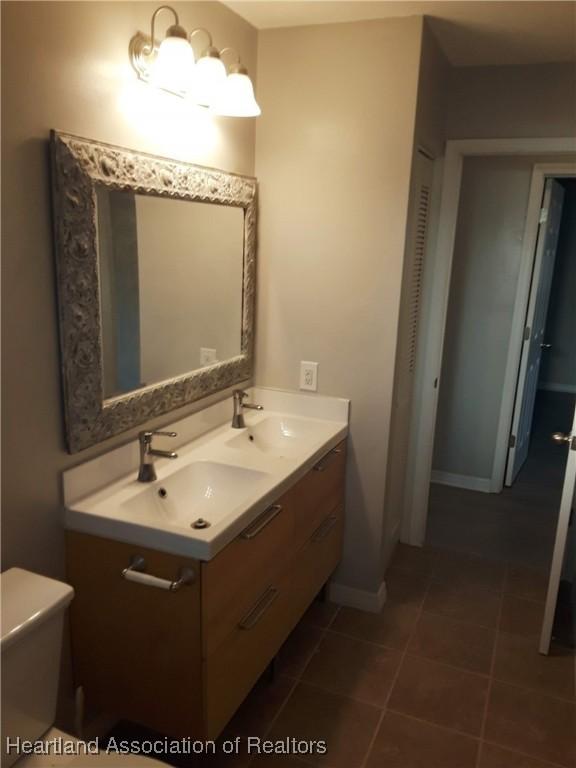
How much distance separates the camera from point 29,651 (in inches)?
52.9

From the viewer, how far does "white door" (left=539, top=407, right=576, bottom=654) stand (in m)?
2.27

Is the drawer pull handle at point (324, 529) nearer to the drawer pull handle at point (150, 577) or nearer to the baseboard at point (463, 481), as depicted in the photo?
the drawer pull handle at point (150, 577)

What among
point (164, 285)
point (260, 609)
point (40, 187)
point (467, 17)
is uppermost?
point (467, 17)

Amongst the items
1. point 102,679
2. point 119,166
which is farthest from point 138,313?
point 102,679

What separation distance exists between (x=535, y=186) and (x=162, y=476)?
2715 mm

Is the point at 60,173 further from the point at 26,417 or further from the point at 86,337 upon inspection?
the point at 26,417

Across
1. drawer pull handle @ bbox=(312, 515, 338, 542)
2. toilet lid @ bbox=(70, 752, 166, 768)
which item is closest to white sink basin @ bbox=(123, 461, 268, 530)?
drawer pull handle @ bbox=(312, 515, 338, 542)

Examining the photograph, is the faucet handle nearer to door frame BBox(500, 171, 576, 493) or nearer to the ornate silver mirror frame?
the ornate silver mirror frame

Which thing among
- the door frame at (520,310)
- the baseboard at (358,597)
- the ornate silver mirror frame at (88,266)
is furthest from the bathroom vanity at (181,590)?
the door frame at (520,310)

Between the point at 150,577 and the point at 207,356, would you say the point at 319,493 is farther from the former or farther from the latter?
the point at 150,577

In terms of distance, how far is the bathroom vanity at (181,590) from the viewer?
1599 millimetres

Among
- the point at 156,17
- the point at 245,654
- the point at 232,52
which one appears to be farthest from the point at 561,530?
the point at 156,17

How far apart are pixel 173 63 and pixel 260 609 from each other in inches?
62.6

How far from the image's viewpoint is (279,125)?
7.97 feet
